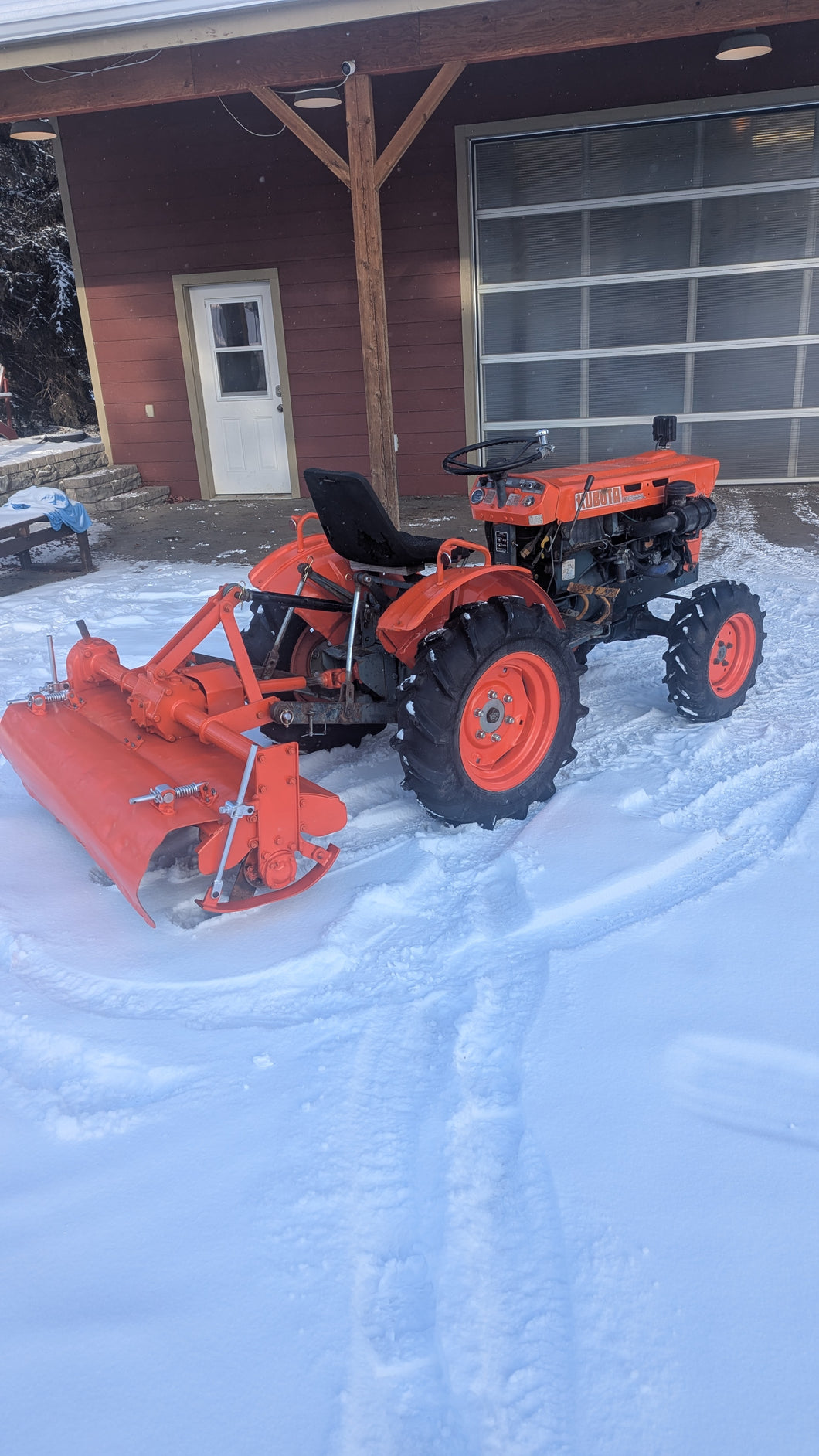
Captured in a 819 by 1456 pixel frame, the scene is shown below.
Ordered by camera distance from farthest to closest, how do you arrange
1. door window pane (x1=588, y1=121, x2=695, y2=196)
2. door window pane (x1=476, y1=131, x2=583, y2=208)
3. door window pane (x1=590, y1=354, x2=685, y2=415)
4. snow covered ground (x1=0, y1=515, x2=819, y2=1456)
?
1. door window pane (x1=590, y1=354, x2=685, y2=415)
2. door window pane (x1=476, y1=131, x2=583, y2=208)
3. door window pane (x1=588, y1=121, x2=695, y2=196)
4. snow covered ground (x1=0, y1=515, x2=819, y2=1456)

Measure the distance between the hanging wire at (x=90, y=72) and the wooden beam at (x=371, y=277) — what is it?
1.10 m

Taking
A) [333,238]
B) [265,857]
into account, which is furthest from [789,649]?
[333,238]

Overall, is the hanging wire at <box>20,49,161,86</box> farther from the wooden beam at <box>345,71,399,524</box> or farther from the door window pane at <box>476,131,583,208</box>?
the door window pane at <box>476,131,583,208</box>

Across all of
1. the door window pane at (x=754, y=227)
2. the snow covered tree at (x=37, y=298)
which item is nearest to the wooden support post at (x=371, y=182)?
the door window pane at (x=754, y=227)

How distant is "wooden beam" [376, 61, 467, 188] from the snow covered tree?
985cm

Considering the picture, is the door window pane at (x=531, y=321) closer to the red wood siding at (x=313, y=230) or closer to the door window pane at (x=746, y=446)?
the red wood siding at (x=313, y=230)

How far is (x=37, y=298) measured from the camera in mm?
14016

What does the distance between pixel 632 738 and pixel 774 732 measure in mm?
499

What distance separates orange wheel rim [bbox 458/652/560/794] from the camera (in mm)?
2904

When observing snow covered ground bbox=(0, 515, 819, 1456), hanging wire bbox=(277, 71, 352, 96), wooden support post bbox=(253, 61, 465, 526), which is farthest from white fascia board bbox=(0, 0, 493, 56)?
snow covered ground bbox=(0, 515, 819, 1456)

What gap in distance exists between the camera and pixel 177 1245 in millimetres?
1639

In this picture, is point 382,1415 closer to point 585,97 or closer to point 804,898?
point 804,898

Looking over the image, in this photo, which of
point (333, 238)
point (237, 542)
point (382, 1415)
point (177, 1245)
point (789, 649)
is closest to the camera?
point (382, 1415)

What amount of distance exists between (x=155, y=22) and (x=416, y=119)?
4.61 ft
